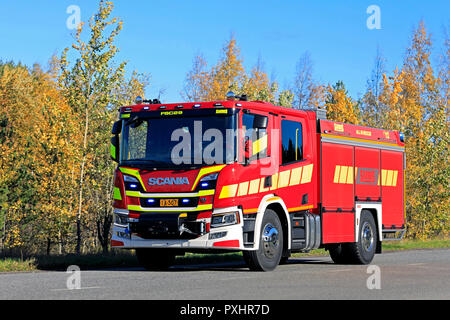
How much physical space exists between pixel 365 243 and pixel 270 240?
175 inches

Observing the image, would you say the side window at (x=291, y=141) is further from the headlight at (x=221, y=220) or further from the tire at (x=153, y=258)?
the tire at (x=153, y=258)

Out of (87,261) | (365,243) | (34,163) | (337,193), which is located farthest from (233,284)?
(34,163)

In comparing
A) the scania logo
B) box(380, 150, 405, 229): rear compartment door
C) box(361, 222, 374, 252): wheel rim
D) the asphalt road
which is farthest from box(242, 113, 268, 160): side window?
box(380, 150, 405, 229): rear compartment door

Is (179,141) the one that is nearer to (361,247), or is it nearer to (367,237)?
(361,247)

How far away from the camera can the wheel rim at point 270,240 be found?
596 inches

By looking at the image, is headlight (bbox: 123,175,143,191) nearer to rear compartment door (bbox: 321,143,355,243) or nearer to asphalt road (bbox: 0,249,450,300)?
asphalt road (bbox: 0,249,450,300)

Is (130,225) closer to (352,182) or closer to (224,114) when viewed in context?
(224,114)

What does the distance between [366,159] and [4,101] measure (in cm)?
4031

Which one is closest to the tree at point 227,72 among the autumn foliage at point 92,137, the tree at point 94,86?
the autumn foliage at point 92,137

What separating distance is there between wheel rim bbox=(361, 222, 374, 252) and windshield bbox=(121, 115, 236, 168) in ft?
18.8

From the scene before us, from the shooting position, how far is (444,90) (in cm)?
5528

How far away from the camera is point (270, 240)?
50.0 ft

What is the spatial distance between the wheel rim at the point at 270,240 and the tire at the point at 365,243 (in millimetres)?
3646

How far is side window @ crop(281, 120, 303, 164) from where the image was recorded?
622 inches
